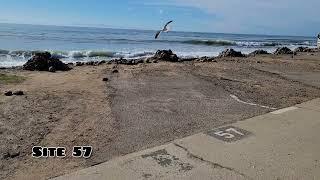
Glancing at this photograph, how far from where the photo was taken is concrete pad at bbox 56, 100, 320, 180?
3760mm

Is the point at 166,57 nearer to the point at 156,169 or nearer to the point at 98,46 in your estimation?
the point at 156,169

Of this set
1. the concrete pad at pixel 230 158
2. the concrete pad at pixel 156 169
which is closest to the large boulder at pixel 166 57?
the concrete pad at pixel 230 158

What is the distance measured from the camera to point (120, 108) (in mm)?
6668

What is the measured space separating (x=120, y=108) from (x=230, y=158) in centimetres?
283

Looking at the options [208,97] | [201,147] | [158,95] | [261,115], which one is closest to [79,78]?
[158,95]

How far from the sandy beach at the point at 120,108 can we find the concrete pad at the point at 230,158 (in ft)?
1.12

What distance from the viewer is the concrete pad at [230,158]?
376 cm

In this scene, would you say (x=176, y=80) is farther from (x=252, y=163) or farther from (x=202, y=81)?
(x=252, y=163)

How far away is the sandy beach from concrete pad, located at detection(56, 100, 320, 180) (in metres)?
0.34

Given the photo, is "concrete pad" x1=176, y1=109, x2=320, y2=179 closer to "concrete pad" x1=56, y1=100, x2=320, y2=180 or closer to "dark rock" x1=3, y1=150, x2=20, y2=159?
"concrete pad" x1=56, y1=100, x2=320, y2=180

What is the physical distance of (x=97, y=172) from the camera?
3.75 meters

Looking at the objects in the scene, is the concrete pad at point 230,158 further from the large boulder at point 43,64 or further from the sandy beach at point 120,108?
the large boulder at point 43,64

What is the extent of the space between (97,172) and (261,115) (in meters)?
3.08

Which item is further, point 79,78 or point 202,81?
point 79,78
